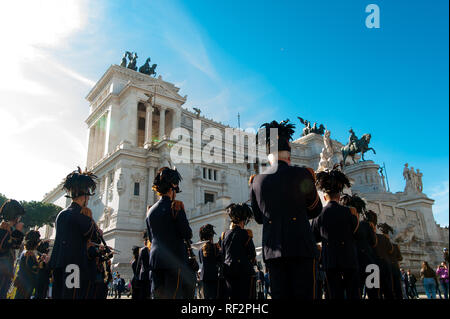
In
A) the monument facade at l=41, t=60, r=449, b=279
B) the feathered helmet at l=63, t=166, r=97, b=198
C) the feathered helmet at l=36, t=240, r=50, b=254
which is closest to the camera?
the feathered helmet at l=63, t=166, r=97, b=198

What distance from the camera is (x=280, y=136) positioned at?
4098mm

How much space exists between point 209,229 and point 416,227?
2241 cm

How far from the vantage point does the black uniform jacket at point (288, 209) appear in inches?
137

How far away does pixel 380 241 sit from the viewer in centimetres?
714

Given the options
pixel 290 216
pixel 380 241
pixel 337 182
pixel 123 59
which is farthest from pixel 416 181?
pixel 123 59

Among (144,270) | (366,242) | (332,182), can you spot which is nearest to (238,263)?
(332,182)

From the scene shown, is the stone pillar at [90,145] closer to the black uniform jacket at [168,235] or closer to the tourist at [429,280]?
the tourist at [429,280]

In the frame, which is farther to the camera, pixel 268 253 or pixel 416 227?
pixel 416 227

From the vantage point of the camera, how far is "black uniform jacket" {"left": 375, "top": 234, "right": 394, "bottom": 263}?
694 cm

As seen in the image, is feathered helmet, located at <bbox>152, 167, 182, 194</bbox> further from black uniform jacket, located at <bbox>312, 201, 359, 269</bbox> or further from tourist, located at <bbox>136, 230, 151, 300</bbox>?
tourist, located at <bbox>136, 230, 151, 300</bbox>

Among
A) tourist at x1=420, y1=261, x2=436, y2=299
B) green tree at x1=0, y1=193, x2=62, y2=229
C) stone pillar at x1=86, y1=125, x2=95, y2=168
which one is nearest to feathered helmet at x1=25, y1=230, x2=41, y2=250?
tourist at x1=420, y1=261, x2=436, y2=299

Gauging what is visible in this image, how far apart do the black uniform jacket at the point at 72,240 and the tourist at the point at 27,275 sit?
3.78m

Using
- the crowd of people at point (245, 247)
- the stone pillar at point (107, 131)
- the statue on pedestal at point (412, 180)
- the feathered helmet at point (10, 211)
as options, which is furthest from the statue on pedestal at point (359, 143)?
the feathered helmet at point (10, 211)
